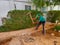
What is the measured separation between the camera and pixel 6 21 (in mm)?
17406

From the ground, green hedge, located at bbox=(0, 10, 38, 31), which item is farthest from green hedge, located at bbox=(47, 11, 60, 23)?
the ground

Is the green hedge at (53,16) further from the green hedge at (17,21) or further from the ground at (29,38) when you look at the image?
the ground at (29,38)

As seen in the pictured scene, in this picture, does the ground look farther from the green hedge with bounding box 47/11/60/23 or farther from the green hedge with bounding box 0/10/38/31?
the green hedge with bounding box 47/11/60/23

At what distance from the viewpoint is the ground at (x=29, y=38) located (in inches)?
566

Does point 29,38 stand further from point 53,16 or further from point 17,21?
point 53,16

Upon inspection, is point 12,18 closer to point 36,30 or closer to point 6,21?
point 6,21

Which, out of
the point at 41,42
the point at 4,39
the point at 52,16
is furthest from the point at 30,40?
the point at 52,16

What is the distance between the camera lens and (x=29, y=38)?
49.6 ft

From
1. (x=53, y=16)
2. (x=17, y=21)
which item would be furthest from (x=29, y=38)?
(x=53, y=16)

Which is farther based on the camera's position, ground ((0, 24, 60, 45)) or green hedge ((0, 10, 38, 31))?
green hedge ((0, 10, 38, 31))

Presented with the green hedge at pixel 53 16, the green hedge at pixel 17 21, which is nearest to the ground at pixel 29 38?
the green hedge at pixel 17 21

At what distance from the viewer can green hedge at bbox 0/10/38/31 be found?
17.1 meters

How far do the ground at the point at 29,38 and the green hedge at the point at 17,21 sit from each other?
1439mm

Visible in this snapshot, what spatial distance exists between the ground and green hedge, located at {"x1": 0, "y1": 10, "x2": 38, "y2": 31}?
144 cm
